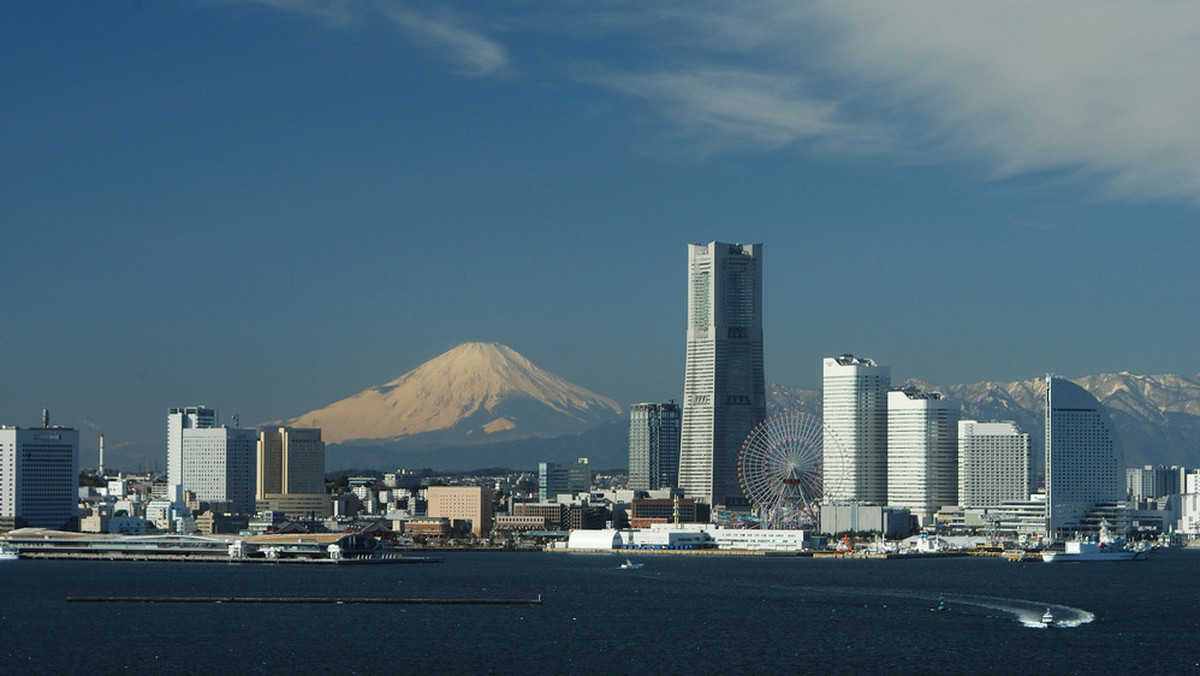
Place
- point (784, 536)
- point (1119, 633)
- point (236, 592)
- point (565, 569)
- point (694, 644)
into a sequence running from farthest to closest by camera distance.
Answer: point (784, 536), point (565, 569), point (236, 592), point (1119, 633), point (694, 644)

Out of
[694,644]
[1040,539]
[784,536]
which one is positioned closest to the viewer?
[694,644]

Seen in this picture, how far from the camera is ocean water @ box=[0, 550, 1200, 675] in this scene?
202 ft

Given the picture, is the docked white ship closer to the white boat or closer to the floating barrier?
the white boat

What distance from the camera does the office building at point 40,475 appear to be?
190 meters

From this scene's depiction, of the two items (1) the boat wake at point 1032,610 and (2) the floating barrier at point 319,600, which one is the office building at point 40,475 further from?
(1) the boat wake at point 1032,610

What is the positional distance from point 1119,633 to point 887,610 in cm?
1414

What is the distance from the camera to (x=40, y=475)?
194 metres

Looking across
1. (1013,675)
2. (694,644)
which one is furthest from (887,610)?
(1013,675)

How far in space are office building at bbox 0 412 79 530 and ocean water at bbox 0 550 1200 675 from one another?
7563cm

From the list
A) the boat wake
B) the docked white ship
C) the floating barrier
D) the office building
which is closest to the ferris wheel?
the docked white ship

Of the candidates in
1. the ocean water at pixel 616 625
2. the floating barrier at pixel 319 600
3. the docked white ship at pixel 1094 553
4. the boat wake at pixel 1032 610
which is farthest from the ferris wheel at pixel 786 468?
the floating barrier at pixel 319 600

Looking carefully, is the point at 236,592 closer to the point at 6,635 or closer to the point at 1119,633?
the point at 6,635

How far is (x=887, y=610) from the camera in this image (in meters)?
84.0

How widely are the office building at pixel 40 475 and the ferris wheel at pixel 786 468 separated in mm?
74017
